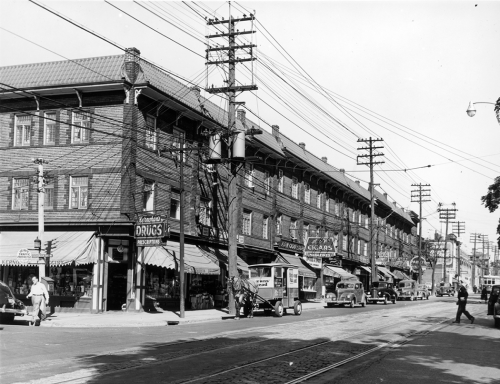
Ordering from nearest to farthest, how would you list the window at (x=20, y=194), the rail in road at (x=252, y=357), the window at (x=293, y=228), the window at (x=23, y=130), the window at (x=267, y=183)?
the rail in road at (x=252, y=357) < the window at (x=20, y=194) < the window at (x=23, y=130) < the window at (x=267, y=183) < the window at (x=293, y=228)

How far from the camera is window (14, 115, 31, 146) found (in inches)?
1131

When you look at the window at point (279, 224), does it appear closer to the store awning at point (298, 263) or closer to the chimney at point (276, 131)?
the store awning at point (298, 263)

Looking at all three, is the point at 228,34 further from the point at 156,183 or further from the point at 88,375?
the point at 88,375

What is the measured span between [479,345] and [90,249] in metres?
16.9

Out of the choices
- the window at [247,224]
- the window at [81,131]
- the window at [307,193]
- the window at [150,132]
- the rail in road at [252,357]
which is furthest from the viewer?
the window at [307,193]

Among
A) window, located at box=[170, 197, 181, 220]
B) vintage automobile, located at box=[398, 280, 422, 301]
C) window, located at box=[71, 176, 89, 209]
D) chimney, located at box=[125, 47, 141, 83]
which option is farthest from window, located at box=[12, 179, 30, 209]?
vintage automobile, located at box=[398, 280, 422, 301]

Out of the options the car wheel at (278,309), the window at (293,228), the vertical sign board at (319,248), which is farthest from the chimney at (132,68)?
the window at (293,228)

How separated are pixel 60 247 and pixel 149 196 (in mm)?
4776

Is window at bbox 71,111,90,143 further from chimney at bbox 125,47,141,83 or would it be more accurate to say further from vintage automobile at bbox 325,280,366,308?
vintage automobile at bbox 325,280,366,308

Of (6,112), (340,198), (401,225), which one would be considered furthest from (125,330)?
(401,225)

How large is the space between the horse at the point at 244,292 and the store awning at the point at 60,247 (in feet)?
21.1

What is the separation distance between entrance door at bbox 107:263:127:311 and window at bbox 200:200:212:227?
6556mm

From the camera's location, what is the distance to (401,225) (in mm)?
83938

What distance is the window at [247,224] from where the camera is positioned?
124 ft
